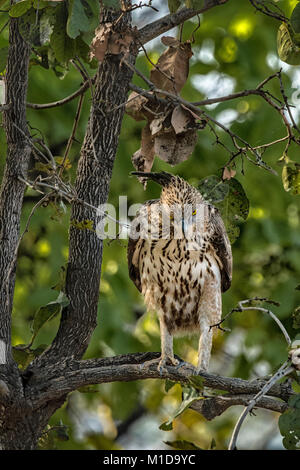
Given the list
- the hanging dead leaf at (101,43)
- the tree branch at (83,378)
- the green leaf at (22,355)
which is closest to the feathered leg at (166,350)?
the tree branch at (83,378)

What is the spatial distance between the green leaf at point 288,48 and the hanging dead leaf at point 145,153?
596 mm

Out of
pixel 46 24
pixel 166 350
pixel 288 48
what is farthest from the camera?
pixel 166 350

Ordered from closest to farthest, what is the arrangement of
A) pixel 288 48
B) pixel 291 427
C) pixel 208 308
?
pixel 291 427, pixel 288 48, pixel 208 308

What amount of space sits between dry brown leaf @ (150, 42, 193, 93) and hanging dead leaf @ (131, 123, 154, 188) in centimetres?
19

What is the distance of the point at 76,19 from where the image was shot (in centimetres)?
243

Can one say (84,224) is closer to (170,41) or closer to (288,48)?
(170,41)

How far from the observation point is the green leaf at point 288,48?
9.23ft

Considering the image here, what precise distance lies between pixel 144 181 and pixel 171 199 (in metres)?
0.33

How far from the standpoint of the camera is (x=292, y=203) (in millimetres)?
5980

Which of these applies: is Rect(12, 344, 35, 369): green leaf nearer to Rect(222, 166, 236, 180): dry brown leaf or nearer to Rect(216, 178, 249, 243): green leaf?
Rect(216, 178, 249, 243): green leaf

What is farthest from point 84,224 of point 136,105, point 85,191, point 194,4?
point 194,4

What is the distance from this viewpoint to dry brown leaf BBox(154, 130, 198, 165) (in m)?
2.90

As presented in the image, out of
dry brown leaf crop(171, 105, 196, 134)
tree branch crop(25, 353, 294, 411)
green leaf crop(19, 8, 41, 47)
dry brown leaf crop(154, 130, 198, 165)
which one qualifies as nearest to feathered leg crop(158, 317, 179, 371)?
tree branch crop(25, 353, 294, 411)

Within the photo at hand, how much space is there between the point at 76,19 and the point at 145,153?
2.55 ft
